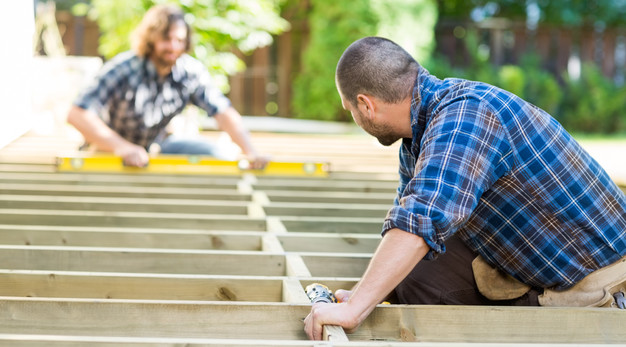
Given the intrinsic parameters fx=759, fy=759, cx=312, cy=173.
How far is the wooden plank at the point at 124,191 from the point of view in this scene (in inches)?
161

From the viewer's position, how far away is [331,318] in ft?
6.30

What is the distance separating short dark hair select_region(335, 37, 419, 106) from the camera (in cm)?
213

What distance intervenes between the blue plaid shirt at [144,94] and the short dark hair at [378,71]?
9.74 feet

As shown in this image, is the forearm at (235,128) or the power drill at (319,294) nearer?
the power drill at (319,294)

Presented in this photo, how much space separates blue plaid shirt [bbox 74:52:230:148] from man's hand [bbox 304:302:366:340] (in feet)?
10.6

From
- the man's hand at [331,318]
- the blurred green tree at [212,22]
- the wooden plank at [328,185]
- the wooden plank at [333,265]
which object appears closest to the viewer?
the man's hand at [331,318]

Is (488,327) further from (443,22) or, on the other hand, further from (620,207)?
(443,22)

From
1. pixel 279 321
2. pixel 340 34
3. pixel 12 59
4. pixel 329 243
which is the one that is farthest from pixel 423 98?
pixel 340 34

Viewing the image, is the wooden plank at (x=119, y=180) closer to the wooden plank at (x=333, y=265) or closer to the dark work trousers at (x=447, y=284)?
the wooden plank at (x=333, y=265)

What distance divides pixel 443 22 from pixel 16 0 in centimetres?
989

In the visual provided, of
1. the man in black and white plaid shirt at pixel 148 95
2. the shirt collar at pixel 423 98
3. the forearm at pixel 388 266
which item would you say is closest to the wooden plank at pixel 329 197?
the man in black and white plaid shirt at pixel 148 95

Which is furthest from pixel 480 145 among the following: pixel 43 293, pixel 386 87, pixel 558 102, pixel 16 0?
pixel 558 102

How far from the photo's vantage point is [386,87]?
7.05ft

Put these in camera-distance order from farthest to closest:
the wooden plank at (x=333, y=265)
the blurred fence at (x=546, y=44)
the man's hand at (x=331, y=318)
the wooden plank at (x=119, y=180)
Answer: the blurred fence at (x=546, y=44) < the wooden plank at (x=119, y=180) < the wooden plank at (x=333, y=265) < the man's hand at (x=331, y=318)
